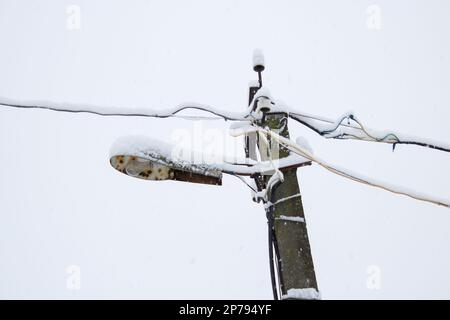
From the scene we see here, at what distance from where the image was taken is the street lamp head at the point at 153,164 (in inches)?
101

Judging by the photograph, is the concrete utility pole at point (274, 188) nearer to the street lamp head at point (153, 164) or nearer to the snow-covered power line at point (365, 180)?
the street lamp head at point (153, 164)

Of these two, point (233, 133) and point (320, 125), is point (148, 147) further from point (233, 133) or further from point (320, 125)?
point (320, 125)

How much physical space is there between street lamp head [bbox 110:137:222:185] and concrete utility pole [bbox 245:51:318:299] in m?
0.43

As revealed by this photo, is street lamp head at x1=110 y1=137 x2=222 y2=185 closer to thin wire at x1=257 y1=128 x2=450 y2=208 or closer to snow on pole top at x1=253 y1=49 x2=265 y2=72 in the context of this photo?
thin wire at x1=257 y1=128 x2=450 y2=208

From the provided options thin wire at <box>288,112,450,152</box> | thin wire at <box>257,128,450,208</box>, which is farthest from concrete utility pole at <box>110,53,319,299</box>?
thin wire at <box>288,112,450,152</box>

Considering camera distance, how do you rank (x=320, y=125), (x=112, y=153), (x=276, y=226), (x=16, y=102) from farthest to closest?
(x=320, y=125)
(x=16, y=102)
(x=276, y=226)
(x=112, y=153)

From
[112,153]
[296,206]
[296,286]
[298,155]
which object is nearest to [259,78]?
[298,155]

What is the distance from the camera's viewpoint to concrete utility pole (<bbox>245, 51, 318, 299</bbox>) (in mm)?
2627

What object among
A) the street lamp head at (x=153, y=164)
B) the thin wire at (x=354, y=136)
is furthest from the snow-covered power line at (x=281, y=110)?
the street lamp head at (x=153, y=164)

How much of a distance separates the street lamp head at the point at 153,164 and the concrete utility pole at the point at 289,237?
1.41 ft

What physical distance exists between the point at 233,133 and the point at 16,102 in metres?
1.68

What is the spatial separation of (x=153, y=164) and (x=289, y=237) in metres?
1.00

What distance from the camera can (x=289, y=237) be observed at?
2746mm

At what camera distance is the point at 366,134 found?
3238 millimetres
